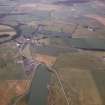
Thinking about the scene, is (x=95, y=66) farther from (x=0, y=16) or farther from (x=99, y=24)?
(x=0, y=16)

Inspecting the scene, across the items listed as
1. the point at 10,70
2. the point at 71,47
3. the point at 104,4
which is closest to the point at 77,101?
the point at 10,70

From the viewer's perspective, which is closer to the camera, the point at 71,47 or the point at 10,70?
the point at 10,70

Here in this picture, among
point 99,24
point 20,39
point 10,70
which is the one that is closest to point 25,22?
point 20,39

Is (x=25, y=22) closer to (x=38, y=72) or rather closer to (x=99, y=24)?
(x=99, y=24)

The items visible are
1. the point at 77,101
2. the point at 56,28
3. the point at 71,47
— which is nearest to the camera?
the point at 77,101

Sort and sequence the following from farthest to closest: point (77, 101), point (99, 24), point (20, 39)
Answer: point (99, 24), point (20, 39), point (77, 101)

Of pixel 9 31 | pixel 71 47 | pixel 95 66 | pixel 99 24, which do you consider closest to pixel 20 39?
pixel 9 31

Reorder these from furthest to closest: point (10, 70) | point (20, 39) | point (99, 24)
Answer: point (99, 24) → point (20, 39) → point (10, 70)

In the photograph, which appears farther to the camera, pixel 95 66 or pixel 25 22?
pixel 25 22

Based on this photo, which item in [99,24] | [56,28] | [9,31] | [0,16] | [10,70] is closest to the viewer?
[10,70]
